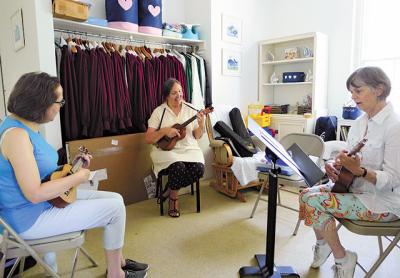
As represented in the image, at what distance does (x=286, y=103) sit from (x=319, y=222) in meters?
3.13

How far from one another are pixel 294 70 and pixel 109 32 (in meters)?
2.64

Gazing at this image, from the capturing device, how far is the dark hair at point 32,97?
4.39 ft

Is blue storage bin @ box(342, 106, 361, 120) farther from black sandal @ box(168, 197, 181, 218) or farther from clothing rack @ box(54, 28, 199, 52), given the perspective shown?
black sandal @ box(168, 197, 181, 218)

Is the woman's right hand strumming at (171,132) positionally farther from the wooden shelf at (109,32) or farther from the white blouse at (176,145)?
the wooden shelf at (109,32)

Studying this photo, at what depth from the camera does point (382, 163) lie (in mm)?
1491

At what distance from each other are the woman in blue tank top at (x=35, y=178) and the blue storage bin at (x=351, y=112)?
3.04m

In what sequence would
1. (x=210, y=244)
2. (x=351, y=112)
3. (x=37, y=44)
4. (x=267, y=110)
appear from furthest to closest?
(x=267, y=110), (x=351, y=112), (x=37, y=44), (x=210, y=244)

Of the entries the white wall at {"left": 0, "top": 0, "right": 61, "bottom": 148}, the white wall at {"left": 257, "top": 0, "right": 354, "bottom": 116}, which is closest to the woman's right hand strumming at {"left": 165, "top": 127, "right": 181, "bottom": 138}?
the white wall at {"left": 0, "top": 0, "right": 61, "bottom": 148}

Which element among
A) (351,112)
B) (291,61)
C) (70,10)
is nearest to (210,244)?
(70,10)

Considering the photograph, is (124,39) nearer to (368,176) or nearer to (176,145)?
(176,145)

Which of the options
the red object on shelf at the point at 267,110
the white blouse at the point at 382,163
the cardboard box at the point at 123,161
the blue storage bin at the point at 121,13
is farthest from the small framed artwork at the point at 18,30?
the red object on shelf at the point at 267,110

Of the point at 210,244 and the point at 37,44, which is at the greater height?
the point at 37,44

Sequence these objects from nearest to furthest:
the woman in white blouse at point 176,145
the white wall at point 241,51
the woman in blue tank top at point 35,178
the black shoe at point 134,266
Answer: the woman in blue tank top at point 35,178
the black shoe at point 134,266
the woman in white blouse at point 176,145
the white wall at point 241,51

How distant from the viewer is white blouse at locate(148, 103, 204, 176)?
2729 mm
